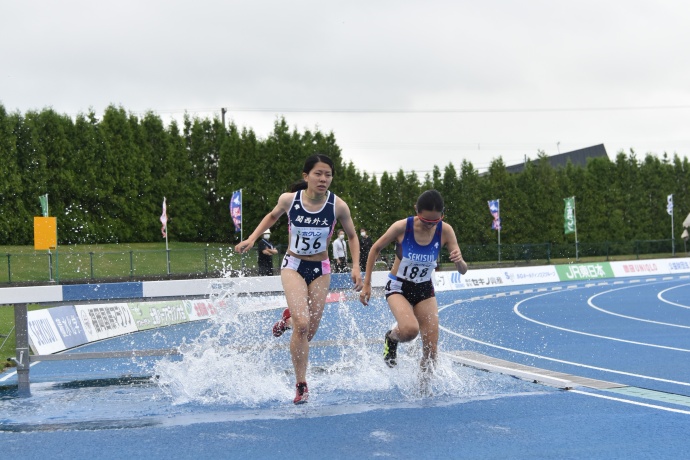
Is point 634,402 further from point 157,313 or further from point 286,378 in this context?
point 157,313

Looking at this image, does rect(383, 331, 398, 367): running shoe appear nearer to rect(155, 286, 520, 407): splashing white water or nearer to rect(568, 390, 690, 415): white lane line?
rect(155, 286, 520, 407): splashing white water

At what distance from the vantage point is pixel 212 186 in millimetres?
54031

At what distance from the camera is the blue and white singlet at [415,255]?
775cm

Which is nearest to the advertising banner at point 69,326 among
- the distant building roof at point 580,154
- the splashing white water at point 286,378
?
the splashing white water at point 286,378

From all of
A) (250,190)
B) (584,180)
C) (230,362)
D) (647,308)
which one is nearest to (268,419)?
(230,362)

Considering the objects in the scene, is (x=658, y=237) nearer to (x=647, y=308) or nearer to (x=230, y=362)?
(x=647, y=308)

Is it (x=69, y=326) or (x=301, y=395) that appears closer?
(x=301, y=395)

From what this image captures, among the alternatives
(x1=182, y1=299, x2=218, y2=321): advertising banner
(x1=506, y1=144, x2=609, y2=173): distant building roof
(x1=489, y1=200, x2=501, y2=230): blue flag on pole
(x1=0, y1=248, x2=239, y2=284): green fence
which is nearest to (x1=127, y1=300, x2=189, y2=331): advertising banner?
(x1=182, y1=299, x2=218, y2=321): advertising banner

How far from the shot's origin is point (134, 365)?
11859mm

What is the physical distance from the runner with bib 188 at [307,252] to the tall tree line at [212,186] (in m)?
40.1

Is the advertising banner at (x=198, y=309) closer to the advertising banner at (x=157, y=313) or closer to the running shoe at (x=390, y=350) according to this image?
the advertising banner at (x=157, y=313)

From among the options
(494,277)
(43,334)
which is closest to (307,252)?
(43,334)

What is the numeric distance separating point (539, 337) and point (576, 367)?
421 cm

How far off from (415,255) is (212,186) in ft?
155
